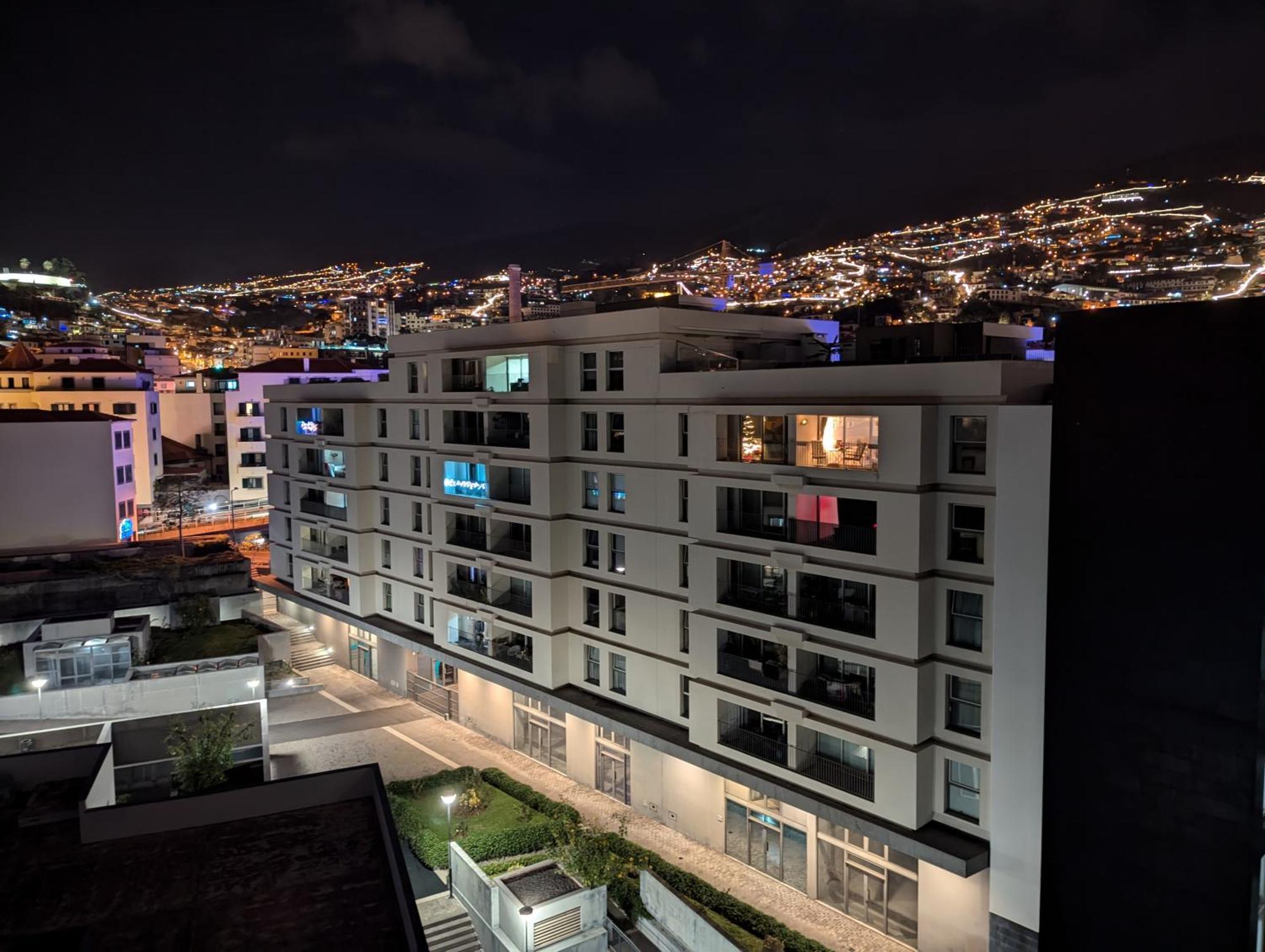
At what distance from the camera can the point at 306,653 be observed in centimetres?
4284

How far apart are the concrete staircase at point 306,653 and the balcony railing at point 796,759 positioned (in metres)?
26.7

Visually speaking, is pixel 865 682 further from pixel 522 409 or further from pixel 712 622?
pixel 522 409

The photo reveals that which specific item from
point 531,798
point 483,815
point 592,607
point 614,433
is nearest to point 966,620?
point 614,433

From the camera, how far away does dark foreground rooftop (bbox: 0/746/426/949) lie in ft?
42.0

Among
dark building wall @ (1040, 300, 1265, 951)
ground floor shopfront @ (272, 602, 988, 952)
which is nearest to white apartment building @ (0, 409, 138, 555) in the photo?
ground floor shopfront @ (272, 602, 988, 952)

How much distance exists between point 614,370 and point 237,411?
56384 mm

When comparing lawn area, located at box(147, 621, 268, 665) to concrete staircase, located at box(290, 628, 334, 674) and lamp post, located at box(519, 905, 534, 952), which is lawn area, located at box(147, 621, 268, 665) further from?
lamp post, located at box(519, 905, 534, 952)

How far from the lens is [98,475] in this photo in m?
52.8

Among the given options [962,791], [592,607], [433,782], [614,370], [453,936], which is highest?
[614,370]

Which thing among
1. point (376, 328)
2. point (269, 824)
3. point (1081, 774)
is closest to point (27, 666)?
point (269, 824)

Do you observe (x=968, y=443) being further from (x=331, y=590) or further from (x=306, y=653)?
(x=306, y=653)

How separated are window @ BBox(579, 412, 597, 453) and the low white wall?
47.8 feet

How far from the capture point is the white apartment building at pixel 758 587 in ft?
62.2

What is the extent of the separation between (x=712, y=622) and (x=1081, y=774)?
9.88m
